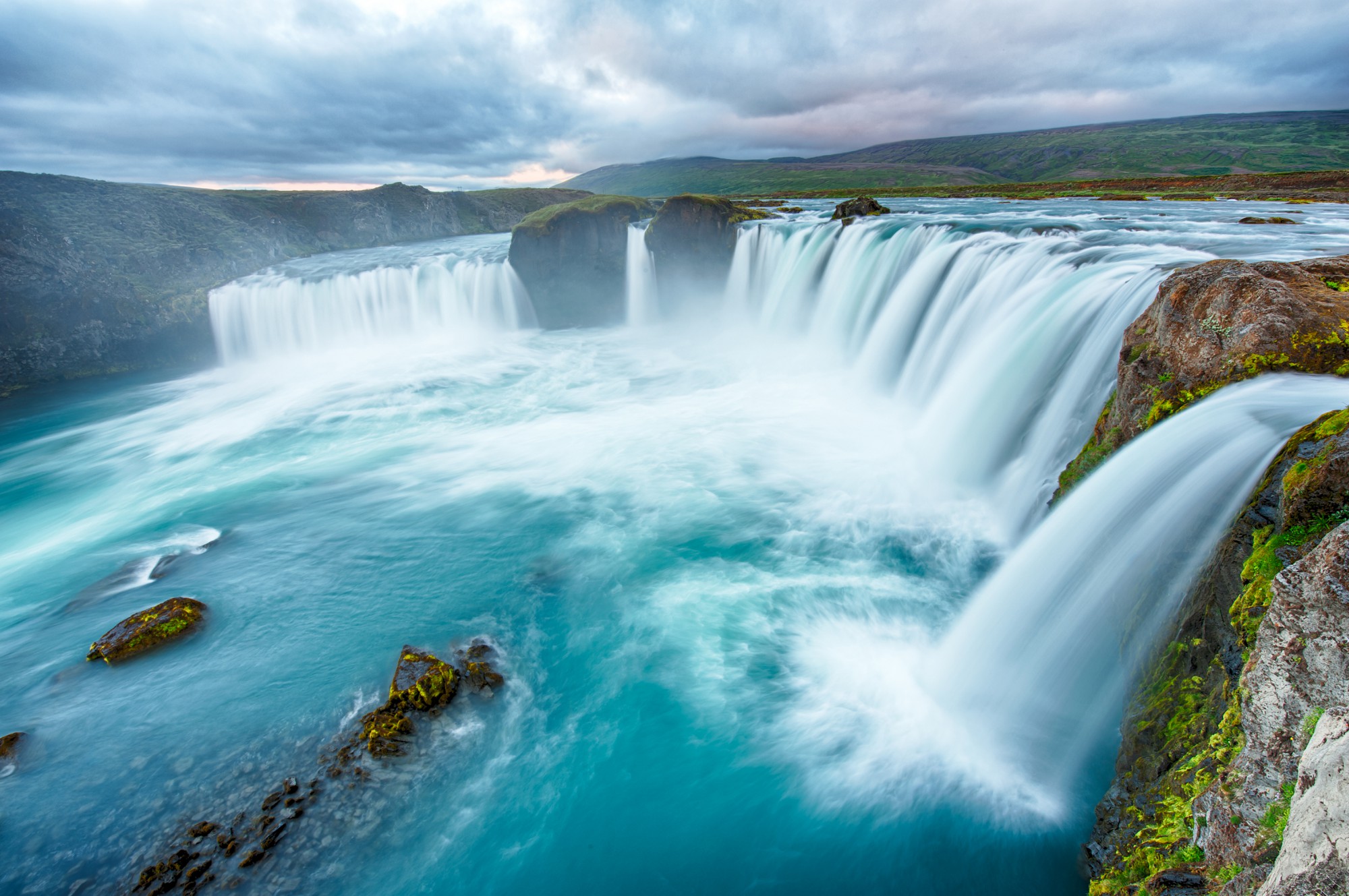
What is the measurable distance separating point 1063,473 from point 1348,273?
332 cm

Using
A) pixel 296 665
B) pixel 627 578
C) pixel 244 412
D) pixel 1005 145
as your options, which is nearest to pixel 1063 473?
pixel 627 578

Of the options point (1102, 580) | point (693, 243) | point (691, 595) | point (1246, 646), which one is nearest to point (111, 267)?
point (693, 243)

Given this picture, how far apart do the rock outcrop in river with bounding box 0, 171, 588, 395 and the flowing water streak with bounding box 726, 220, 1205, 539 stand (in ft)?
106

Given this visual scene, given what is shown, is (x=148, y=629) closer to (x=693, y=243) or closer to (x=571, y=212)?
(x=693, y=243)

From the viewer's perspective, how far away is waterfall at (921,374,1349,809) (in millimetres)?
4812

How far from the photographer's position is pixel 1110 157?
129 m

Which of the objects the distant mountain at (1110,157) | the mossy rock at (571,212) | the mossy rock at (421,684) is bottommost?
→ the mossy rock at (421,684)

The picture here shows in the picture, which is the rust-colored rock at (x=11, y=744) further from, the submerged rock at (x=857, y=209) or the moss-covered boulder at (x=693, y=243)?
the submerged rock at (x=857, y=209)

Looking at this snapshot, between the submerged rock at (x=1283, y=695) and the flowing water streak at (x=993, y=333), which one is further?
the flowing water streak at (x=993, y=333)

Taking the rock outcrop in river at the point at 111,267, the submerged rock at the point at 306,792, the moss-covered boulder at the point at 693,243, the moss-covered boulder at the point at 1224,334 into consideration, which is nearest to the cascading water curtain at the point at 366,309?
the rock outcrop in river at the point at 111,267

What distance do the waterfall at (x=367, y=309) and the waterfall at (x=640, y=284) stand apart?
5.46m

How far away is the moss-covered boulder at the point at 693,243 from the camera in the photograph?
2734 centimetres

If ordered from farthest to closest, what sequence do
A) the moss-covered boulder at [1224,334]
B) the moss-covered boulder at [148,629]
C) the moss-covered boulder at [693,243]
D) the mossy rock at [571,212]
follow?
the mossy rock at [571,212] < the moss-covered boulder at [693,243] < the moss-covered boulder at [148,629] < the moss-covered boulder at [1224,334]

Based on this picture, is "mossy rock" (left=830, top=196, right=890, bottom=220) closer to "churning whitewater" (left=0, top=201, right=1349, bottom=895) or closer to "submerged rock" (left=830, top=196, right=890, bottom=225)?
"submerged rock" (left=830, top=196, right=890, bottom=225)
